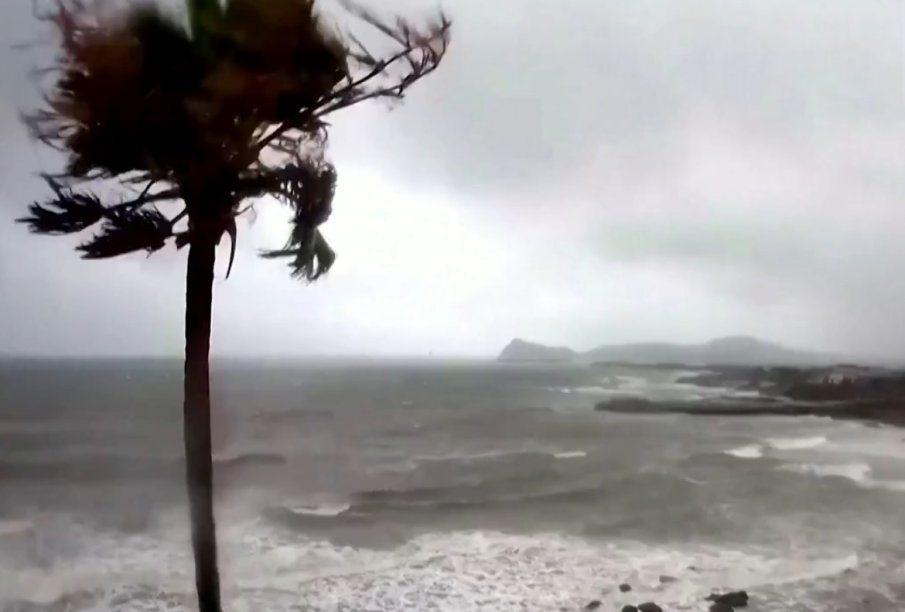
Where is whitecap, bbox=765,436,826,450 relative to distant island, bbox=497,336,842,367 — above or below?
below

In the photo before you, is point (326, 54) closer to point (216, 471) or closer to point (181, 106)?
point (181, 106)

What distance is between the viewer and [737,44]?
3.99 ft

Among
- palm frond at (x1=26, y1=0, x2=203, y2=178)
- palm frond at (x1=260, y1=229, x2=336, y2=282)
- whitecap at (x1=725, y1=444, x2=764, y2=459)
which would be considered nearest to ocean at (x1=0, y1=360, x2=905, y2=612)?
whitecap at (x1=725, y1=444, x2=764, y2=459)

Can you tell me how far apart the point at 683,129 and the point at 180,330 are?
77 centimetres

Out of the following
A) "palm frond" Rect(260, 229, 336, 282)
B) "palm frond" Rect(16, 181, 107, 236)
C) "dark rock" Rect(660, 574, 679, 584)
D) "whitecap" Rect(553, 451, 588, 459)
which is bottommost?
"dark rock" Rect(660, 574, 679, 584)

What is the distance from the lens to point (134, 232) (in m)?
1.06

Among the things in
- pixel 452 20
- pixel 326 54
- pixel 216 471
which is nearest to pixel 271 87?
pixel 326 54

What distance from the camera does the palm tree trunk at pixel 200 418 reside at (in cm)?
110

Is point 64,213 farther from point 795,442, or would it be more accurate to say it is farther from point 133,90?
point 795,442

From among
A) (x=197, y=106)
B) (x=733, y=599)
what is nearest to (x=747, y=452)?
(x=733, y=599)

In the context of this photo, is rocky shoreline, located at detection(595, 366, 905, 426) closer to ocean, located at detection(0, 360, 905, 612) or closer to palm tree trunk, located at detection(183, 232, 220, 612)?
ocean, located at detection(0, 360, 905, 612)

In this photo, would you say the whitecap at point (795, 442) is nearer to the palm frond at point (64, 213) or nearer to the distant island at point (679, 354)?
the distant island at point (679, 354)

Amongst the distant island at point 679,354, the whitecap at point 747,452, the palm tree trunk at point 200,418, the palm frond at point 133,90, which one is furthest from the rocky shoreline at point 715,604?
the palm frond at point 133,90

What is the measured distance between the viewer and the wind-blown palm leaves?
101 cm
